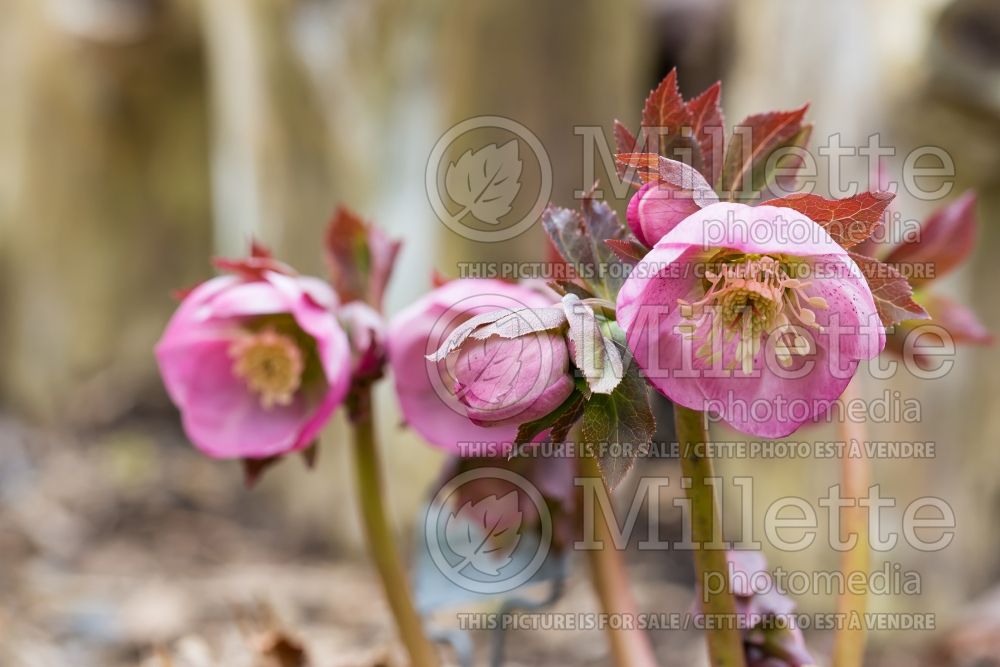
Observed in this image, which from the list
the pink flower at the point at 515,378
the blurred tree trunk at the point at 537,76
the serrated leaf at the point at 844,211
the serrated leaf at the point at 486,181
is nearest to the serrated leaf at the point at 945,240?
the serrated leaf at the point at 844,211

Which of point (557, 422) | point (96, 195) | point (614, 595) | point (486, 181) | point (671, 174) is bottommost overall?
point (614, 595)

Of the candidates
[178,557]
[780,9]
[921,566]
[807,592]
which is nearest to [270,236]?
[178,557]

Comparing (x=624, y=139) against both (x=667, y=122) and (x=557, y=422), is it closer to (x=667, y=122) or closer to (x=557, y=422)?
(x=667, y=122)

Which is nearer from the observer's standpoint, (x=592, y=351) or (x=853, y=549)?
(x=592, y=351)

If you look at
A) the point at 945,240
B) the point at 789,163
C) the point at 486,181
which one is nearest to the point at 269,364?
the point at 789,163

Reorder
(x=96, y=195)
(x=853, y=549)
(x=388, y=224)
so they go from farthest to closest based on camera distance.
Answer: (x=96, y=195) < (x=388, y=224) < (x=853, y=549)

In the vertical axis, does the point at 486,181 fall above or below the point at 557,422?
above

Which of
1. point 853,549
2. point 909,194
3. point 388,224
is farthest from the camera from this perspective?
point 388,224
